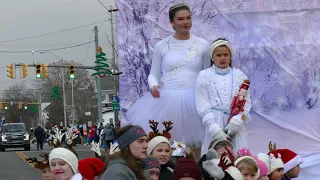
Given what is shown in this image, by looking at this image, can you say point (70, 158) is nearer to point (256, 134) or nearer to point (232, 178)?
point (232, 178)

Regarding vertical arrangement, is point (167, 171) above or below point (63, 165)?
below

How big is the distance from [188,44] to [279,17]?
1.25 m

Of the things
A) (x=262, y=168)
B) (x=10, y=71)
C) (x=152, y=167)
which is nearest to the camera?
(x=152, y=167)

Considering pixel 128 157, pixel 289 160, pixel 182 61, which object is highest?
pixel 182 61

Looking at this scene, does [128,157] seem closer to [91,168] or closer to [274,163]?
[91,168]

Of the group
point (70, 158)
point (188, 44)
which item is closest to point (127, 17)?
point (188, 44)

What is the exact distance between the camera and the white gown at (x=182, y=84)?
6973 mm

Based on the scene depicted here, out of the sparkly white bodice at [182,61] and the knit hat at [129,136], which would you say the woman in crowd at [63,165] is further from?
the sparkly white bodice at [182,61]

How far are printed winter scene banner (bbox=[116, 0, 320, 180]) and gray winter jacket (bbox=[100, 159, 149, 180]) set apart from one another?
3.50 meters

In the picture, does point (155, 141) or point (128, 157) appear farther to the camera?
point (155, 141)

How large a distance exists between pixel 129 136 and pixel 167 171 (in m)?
1.20

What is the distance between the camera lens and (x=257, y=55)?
302 inches

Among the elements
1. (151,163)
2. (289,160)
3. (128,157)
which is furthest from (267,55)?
(128,157)

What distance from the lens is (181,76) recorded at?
698 centimetres
